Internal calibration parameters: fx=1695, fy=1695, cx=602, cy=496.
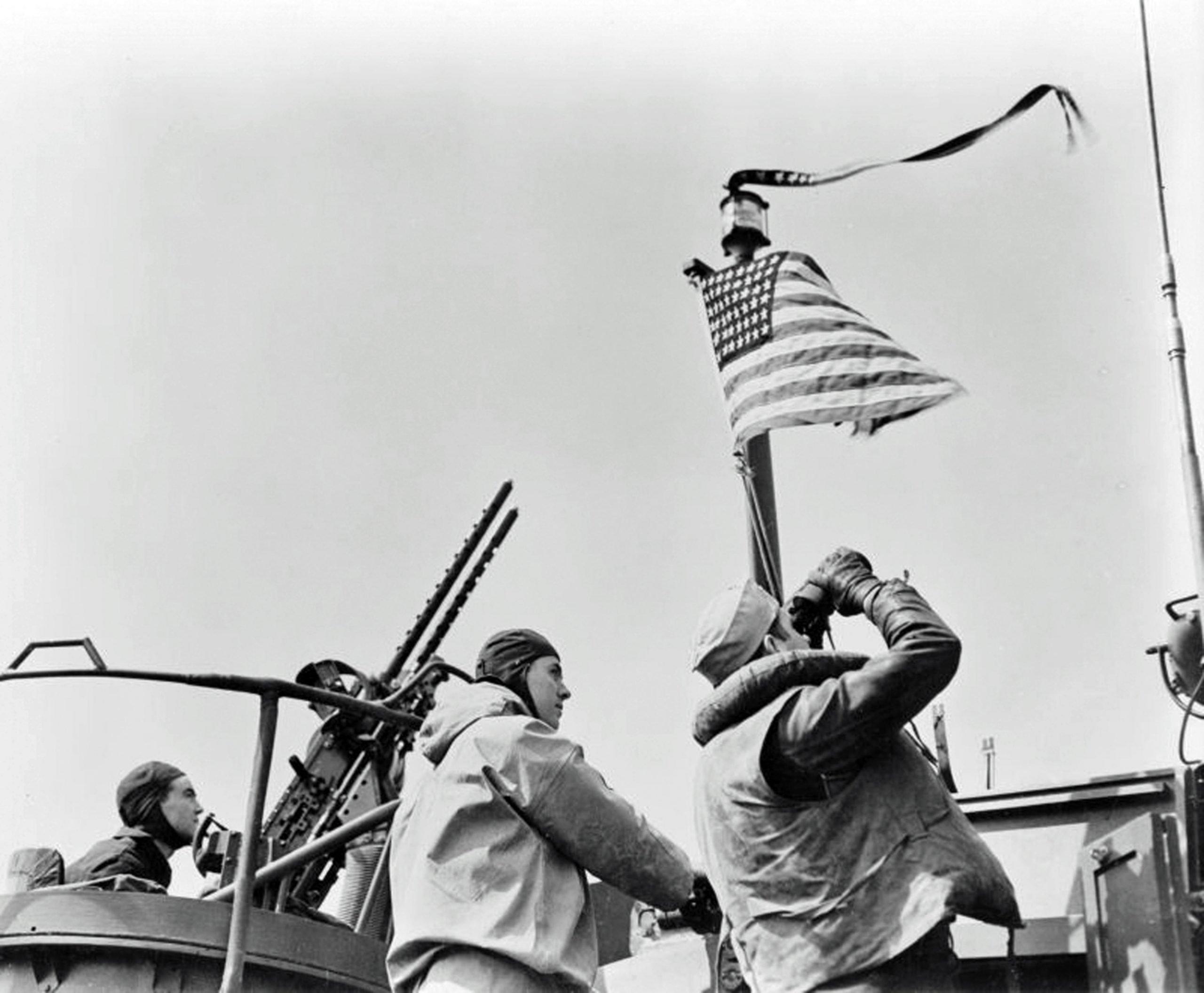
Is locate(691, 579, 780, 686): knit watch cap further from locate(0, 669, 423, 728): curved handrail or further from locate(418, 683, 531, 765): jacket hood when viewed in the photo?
locate(0, 669, 423, 728): curved handrail

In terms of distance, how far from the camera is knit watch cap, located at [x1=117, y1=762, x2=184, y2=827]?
21.0ft

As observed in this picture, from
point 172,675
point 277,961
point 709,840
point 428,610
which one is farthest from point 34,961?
point 428,610

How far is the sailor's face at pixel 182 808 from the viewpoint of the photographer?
6414 mm

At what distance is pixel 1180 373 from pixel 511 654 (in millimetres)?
2812

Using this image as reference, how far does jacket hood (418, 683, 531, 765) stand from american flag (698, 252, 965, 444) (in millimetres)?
3098

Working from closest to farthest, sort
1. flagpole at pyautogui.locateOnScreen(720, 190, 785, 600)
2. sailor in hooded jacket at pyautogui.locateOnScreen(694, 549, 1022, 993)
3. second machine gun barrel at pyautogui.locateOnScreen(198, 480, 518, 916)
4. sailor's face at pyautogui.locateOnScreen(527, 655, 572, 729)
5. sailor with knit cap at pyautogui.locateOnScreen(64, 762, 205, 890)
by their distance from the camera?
sailor in hooded jacket at pyautogui.locateOnScreen(694, 549, 1022, 993) → sailor's face at pyautogui.locateOnScreen(527, 655, 572, 729) → sailor with knit cap at pyautogui.locateOnScreen(64, 762, 205, 890) → flagpole at pyautogui.locateOnScreen(720, 190, 785, 600) → second machine gun barrel at pyautogui.locateOnScreen(198, 480, 518, 916)

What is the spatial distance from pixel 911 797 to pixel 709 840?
1.91 feet

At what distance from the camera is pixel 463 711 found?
13.1ft

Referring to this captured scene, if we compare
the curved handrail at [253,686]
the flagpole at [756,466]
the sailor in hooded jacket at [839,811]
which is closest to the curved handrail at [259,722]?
the curved handrail at [253,686]

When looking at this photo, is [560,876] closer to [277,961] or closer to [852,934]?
[852,934]

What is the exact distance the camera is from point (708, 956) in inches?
205

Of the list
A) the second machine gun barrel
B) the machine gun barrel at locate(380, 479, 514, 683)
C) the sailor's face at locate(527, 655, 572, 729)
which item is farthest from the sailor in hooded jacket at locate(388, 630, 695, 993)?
the machine gun barrel at locate(380, 479, 514, 683)

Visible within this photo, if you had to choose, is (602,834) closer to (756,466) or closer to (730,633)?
(730,633)

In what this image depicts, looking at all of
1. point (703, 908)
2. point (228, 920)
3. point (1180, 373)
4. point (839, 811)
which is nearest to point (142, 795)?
point (228, 920)
